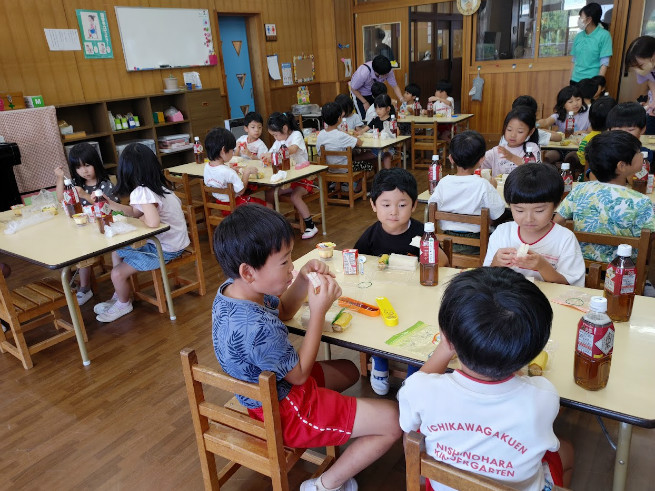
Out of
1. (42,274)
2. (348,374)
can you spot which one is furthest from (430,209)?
(42,274)

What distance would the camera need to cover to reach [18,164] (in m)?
5.03

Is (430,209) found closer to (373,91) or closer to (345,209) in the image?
(345,209)

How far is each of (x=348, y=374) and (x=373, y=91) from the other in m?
5.54

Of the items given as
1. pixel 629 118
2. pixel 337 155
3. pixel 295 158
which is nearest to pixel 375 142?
pixel 337 155

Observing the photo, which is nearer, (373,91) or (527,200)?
(527,200)

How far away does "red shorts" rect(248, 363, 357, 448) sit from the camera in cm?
155

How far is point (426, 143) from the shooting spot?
22.0 feet

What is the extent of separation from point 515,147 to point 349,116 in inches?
116

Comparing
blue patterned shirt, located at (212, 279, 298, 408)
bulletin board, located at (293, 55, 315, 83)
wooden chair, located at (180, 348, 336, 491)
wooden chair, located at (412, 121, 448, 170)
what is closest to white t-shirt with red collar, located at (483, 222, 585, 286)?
blue patterned shirt, located at (212, 279, 298, 408)

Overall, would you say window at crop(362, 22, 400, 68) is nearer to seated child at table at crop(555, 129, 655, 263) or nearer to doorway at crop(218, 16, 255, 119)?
Result: doorway at crop(218, 16, 255, 119)

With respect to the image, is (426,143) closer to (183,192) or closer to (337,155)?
(337,155)

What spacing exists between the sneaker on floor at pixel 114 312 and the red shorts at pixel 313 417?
86.1 inches

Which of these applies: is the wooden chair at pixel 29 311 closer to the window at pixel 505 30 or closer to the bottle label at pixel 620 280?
the bottle label at pixel 620 280

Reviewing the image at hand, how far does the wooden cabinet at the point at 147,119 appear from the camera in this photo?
6.22m
